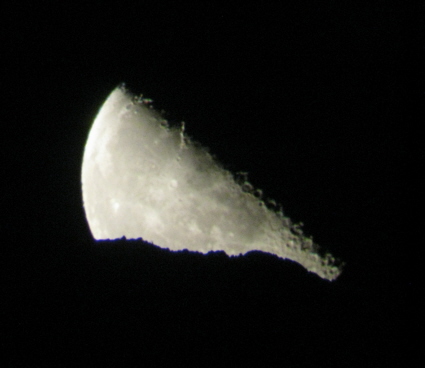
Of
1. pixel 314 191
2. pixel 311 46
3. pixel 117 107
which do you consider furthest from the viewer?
pixel 117 107

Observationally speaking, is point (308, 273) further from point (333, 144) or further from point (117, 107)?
point (117, 107)

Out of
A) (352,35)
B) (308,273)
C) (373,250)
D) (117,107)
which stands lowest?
(308,273)

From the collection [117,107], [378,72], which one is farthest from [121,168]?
[378,72]

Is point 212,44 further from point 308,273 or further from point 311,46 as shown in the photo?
point 308,273

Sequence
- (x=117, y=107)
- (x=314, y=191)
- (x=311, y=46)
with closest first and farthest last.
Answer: (x=314, y=191), (x=311, y=46), (x=117, y=107)

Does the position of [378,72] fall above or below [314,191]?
above

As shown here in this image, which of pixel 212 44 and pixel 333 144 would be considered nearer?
pixel 333 144
